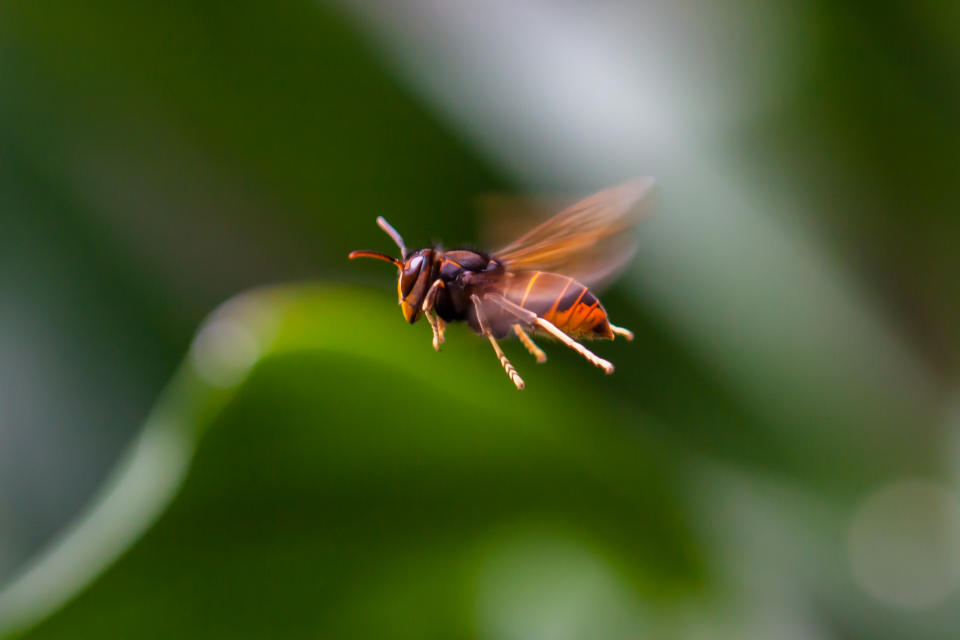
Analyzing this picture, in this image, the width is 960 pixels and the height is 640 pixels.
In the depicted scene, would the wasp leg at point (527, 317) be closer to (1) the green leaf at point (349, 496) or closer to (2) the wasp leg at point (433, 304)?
(2) the wasp leg at point (433, 304)

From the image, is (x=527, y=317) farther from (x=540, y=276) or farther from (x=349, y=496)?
(x=349, y=496)

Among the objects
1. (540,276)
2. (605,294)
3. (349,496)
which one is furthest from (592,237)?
Answer: (605,294)

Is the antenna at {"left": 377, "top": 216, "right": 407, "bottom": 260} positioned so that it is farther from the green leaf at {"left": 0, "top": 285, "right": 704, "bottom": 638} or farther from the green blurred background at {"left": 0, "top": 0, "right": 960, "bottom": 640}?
the green blurred background at {"left": 0, "top": 0, "right": 960, "bottom": 640}

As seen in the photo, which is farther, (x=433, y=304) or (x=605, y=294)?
(x=605, y=294)

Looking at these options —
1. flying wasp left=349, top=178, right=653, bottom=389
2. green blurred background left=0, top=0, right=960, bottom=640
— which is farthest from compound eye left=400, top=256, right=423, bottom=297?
green blurred background left=0, top=0, right=960, bottom=640

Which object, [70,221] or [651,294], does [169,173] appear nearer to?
[70,221]

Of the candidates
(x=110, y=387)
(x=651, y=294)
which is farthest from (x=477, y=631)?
(x=110, y=387)
